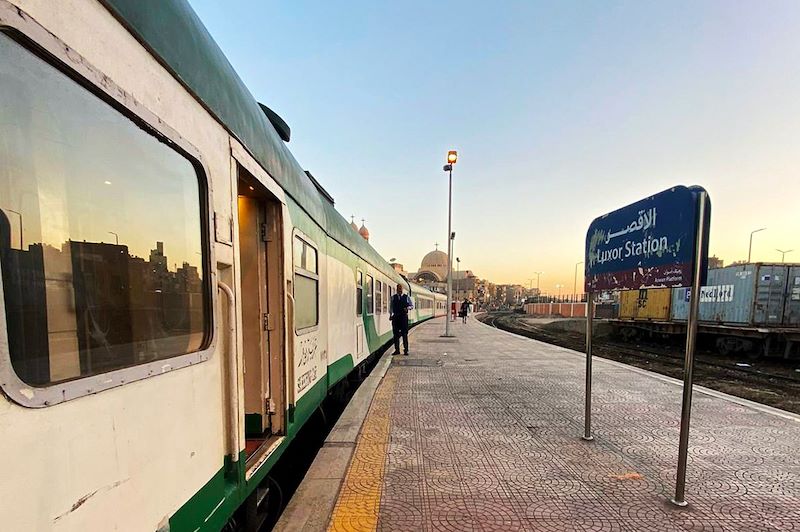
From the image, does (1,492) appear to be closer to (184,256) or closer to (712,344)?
(184,256)

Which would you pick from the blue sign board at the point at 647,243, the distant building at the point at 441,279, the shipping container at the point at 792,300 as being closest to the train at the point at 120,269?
the blue sign board at the point at 647,243

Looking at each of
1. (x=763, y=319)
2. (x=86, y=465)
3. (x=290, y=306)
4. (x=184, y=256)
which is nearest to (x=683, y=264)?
(x=290, y=306)

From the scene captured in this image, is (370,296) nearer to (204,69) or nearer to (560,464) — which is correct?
(560,464)

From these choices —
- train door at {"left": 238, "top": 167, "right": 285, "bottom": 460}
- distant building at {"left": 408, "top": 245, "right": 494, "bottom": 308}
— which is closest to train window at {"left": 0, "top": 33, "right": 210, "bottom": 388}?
train door at {"left": 238, "top": 167, "right": 285, "bottom": 460}

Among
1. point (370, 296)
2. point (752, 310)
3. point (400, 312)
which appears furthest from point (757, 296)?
point (370, 296)

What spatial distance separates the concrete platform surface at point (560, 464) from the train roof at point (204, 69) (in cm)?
257

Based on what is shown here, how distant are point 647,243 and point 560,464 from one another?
2.05m

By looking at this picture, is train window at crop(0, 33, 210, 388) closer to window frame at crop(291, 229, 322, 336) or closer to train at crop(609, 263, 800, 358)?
window frame at crop(291, 229, 322, 336)

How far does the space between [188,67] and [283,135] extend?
234 centimetres

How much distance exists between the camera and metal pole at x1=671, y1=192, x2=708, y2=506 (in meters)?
2.87

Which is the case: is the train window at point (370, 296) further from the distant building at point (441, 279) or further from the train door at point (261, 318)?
the distant building at point (441, 279)

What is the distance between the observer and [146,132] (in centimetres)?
161

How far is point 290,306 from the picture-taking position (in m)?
3.35

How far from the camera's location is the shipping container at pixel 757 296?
1473 centimetres
